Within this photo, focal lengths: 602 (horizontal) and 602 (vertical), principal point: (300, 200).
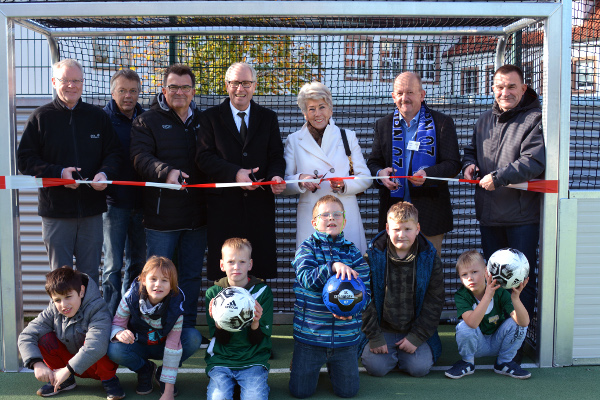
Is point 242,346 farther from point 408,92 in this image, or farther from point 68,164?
point 408,92

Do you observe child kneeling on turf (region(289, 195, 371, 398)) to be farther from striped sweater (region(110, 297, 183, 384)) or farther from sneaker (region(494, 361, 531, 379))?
sneaker (region(494, 361, 531, 379))

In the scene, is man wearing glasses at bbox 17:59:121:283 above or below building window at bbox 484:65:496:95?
below

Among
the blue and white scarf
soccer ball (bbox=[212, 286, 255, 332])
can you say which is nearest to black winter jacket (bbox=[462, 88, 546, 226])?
the blue and white scarf

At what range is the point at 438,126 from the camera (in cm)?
491

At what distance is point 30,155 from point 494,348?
3803 millimetres

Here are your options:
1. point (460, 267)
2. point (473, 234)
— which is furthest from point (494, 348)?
point (473, 234)

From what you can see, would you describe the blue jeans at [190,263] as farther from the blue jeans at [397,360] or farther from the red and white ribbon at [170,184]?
the blue jeans at [397,360]

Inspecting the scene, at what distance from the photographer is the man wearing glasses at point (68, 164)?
4.58 metres

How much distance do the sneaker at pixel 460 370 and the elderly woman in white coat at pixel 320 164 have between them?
1100 mm

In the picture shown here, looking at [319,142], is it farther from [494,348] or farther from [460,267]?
[494,348]

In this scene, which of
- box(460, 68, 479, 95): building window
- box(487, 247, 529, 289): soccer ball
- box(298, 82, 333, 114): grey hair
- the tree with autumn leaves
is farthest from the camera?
the tree with autumn leaves

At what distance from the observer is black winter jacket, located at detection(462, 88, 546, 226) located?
4.58 meters

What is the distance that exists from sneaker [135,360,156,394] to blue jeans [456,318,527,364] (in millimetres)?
2250

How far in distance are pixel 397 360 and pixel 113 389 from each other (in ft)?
6.73
